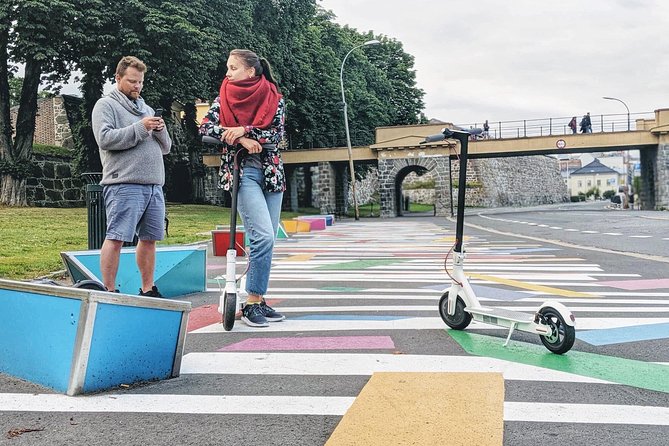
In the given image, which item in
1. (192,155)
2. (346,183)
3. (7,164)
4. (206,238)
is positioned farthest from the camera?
(346,183)

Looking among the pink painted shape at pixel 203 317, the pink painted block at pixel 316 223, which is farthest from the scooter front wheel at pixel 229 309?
the pink painted block at pixel 316 223

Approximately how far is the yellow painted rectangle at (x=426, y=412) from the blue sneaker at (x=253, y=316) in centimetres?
166

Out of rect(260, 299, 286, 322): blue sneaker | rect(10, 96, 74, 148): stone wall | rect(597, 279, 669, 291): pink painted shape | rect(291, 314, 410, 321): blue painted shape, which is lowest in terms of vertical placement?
rect(597, 279, 669, 291): pink painted shape

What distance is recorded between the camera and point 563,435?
3055 mm

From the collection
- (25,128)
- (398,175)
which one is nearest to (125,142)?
(25,128)

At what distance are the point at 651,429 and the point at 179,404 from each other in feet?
6.89

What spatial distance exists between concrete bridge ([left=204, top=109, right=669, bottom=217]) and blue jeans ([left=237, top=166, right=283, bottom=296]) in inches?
1710

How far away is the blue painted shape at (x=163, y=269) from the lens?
21.9 ft

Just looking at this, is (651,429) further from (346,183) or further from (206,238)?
(346,183)

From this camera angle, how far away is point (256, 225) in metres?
5.54

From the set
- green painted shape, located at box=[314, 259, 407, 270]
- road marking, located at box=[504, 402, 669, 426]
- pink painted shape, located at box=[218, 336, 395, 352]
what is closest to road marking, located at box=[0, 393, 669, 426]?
road marking, located at box=[504, 402, 669, 426]

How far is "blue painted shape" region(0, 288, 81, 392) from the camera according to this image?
3688 millimetres

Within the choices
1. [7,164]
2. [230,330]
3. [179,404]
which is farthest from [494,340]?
[7,164]

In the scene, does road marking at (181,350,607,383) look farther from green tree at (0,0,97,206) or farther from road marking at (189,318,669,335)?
green tree at (0,0,97,206)
